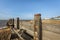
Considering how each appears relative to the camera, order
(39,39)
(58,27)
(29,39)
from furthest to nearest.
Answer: (29,39) < (58,27) < (39,39)

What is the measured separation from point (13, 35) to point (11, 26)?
157 cm

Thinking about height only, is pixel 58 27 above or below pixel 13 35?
above

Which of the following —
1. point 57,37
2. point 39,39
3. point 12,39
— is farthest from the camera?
point 12,39

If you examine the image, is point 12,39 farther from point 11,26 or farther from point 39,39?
point 39,39

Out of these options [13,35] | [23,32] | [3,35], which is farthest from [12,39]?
[3,35]

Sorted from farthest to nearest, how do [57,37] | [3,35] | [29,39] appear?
[3,35], [29,39], [57,37]

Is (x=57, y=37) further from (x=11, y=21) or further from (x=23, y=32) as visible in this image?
(x=11, y=21)

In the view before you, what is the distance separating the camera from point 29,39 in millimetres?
5434

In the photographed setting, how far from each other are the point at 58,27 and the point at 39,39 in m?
0.92

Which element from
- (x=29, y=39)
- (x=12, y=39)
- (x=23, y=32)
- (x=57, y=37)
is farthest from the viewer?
(x=23, y=32)

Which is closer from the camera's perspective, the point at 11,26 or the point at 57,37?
the point at 57,37

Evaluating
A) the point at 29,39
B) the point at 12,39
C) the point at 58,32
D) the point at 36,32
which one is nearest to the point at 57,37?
the point at 58,32

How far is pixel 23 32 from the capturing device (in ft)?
21.7

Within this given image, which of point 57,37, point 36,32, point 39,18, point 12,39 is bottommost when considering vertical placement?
point 12,39
